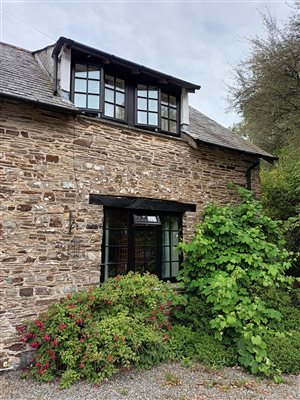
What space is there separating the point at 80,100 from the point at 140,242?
3672mm

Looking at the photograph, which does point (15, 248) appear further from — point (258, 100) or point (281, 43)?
point (281, 43)

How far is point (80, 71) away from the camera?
21.9ft

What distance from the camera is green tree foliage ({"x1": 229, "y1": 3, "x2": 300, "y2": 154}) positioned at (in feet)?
32.1

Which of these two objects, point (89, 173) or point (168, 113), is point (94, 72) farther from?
point (89, 173)

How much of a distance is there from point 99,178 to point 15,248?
7.38 ft

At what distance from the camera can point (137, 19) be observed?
8977 mm

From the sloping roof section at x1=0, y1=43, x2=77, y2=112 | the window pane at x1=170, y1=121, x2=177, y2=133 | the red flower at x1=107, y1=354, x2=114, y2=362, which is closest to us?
the red flower at x1=107, y1=354, x2=114, y2=362

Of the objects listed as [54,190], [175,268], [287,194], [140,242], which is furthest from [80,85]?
[287,194]

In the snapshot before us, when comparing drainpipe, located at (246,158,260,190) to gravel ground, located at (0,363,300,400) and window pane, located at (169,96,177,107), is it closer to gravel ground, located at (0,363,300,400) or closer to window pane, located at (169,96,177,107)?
window pane, located at (169,96,177,107)

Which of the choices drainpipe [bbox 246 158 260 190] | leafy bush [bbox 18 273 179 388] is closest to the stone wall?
leafy bush [bbox 18 273 179 388]

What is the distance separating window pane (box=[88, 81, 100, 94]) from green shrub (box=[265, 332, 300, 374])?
6493 millimetres

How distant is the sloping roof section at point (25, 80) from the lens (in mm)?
5560

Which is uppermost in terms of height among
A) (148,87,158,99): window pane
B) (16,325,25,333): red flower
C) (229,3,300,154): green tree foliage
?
(229,3,300,154): green tree foliage

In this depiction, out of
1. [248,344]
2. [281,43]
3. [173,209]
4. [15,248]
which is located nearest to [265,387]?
[248,344]
